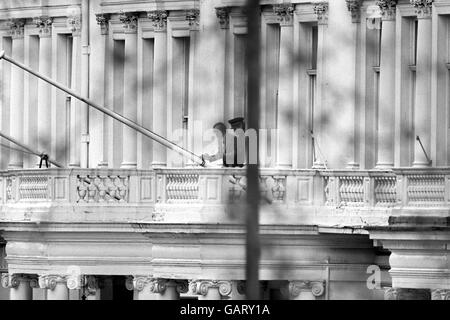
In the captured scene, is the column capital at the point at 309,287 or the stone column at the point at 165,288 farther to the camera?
the stone column at the point at 165,288

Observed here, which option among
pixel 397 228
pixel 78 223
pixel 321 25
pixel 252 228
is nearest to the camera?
pixel 252 228

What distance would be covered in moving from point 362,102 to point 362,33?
1.52 meters

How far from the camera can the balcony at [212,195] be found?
188 feet

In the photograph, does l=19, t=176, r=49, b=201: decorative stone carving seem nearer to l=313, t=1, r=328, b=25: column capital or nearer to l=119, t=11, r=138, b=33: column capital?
l=119, t=11, r=138, b=33: column capital

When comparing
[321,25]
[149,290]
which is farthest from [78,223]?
[321,25]

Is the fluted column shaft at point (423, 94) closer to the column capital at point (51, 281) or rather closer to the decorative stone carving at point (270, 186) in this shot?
the decorative stone carving at point (270, 186)

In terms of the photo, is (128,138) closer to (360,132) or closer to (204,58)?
(204,58)

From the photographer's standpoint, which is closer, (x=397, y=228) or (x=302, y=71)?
(x=397, y=228)

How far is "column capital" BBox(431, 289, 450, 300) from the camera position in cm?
5544

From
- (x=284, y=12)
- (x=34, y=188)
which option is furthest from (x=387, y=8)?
(x=34, y=188)

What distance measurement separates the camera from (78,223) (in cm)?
6619

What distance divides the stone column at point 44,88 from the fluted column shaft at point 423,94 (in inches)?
415

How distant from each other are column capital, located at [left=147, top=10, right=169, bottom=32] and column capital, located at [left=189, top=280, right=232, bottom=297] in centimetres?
613

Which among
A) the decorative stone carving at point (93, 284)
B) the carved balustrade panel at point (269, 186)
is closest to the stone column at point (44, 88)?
the decorative stone carving at point (93, 284)
